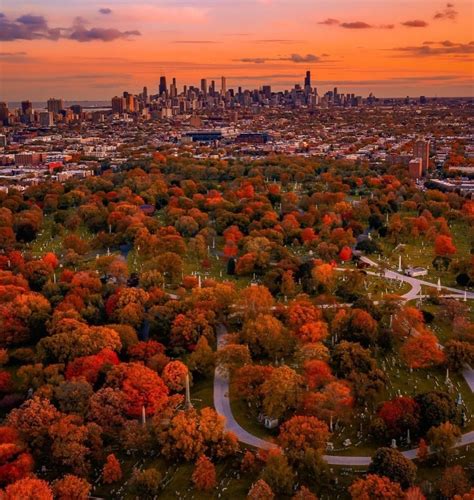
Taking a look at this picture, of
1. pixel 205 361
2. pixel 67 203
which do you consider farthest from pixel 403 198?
pixel 205 361

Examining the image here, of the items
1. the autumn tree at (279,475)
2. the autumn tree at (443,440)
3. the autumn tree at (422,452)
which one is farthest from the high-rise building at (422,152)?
the autumn tree at (279,475)

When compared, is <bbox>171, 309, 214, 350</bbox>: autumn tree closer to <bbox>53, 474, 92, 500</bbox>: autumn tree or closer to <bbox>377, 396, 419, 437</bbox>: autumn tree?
<bbox>377, 396, 419, 437</bbox>: autumn tree

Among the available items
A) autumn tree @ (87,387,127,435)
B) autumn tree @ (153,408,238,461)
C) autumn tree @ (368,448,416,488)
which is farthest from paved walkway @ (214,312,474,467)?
autumn tree @ (87,387,127,435)

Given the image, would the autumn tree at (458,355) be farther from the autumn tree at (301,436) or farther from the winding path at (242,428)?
the autumn tree at (301,436)

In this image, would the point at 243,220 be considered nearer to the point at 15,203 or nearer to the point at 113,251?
the point at 113,251

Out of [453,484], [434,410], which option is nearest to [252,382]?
[434,410]

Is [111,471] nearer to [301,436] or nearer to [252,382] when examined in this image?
[301,436]
